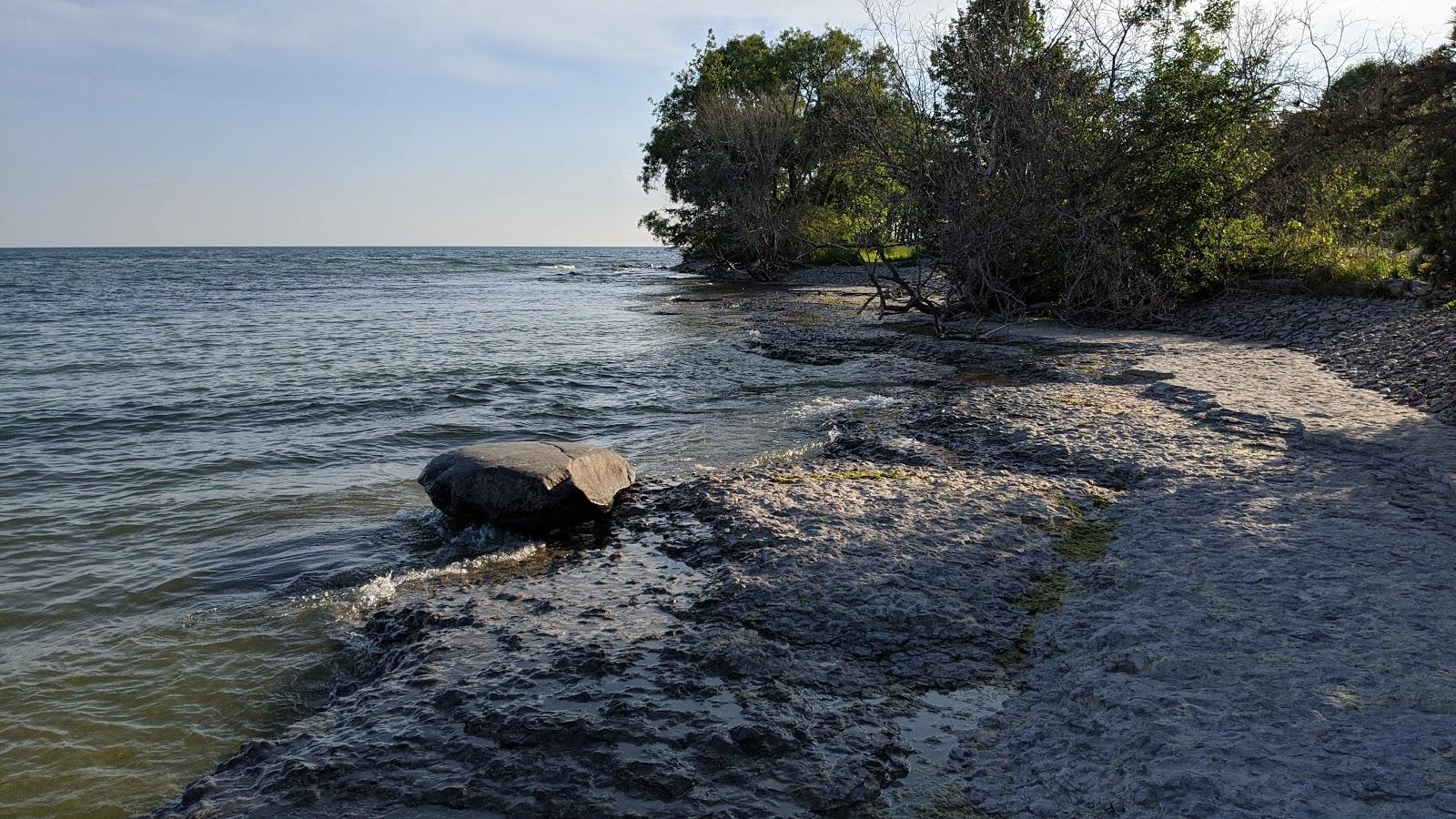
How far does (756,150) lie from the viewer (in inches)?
1695

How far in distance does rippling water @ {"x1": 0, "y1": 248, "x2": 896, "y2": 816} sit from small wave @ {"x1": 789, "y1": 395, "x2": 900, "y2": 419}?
0.61 feet

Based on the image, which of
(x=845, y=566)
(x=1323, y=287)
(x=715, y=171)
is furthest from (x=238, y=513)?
(x=715, y=171)

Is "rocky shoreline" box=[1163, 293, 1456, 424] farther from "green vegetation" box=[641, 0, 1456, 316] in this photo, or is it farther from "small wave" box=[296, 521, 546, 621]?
"small wave" box=[296, 521, 546, 621]

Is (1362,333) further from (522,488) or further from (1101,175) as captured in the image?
(522,488)

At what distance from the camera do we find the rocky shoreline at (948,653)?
3.66 m

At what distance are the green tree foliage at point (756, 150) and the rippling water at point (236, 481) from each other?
1913 centimetres

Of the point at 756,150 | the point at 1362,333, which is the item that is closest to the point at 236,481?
the point at 1362,333

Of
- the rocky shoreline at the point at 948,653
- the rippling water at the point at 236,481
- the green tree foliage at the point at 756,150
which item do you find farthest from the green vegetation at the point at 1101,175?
the green tree foliage at the point at 756,150

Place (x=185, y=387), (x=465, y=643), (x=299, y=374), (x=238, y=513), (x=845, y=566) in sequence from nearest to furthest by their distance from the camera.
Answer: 1. (x=465, y=643)
2. (x=845, y=566)
3. (x=238, y=513)
4. (x=185, y=387)
5. (x=299, y=374)

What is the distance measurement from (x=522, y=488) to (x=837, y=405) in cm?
646

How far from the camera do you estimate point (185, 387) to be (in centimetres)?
1580

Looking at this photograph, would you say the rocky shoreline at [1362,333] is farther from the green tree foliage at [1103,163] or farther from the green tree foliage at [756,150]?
the green tree foliage at [756,150]

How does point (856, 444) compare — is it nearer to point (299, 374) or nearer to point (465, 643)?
point (465, 643)

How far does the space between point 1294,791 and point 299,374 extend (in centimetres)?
1810
